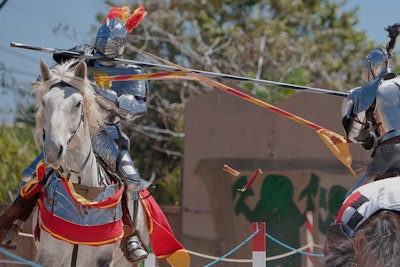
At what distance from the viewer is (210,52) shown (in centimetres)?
1680

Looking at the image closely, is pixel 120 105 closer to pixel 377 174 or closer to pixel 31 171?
pixel 31 171

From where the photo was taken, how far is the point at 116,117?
24.8ft

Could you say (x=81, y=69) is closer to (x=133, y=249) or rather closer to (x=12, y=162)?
(x=133, y=249)

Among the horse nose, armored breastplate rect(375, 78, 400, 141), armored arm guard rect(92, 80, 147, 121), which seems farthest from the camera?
armored arm guard rect(92, 80, 147, 121)

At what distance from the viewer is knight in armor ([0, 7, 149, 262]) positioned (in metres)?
7.16

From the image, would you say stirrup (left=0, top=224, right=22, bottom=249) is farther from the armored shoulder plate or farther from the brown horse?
the armored shoulder plate

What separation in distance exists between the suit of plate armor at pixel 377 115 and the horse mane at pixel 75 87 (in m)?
1.70

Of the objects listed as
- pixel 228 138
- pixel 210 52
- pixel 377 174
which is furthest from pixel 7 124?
pixel 377 174

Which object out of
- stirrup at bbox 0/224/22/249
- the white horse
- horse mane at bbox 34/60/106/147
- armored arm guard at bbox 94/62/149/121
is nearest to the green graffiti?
armored arm guard at bbox 94/62/149/121

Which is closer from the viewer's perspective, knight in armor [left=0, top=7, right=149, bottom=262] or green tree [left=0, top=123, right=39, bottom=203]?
knight in armor [left=0, top=7, right=149, bottom=262]

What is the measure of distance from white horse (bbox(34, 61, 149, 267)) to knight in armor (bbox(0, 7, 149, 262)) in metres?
0.37

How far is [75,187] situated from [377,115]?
6.96 feet

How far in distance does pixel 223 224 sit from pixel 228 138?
3.30 feet

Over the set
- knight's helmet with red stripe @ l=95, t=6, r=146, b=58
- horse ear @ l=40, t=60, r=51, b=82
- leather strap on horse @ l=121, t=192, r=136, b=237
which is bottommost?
leather strap on horse @ l=121, t=192, r=136, b=237
